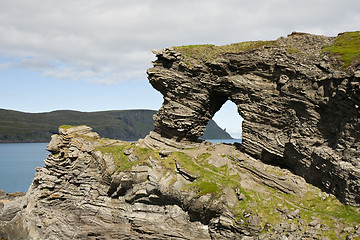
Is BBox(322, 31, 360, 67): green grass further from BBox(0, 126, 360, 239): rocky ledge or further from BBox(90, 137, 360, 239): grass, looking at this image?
BBox(90, 137, 360, 239): grass

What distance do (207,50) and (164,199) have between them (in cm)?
2036

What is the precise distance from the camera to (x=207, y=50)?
3866 centimetres

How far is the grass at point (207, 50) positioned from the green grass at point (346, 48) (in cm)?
811

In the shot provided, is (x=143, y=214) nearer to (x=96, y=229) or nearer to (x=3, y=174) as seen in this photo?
(x=96, y=229)

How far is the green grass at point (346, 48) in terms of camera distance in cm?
2752

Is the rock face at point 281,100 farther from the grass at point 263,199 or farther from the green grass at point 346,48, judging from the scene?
the grass at point 263,199

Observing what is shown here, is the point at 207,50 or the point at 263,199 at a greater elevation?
the point at 207,50

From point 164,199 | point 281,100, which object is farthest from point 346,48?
point 164,199

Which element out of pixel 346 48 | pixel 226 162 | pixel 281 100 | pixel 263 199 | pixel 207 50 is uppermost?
pixel 207 50

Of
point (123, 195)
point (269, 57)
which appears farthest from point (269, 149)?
point (123, 195)

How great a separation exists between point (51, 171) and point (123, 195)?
39.6 feet

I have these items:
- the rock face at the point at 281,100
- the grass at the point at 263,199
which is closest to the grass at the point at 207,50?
the rock face at the point at 281,100

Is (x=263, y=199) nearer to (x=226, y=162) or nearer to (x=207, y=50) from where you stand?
(x=226, y=162)

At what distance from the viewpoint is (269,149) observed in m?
32.9
